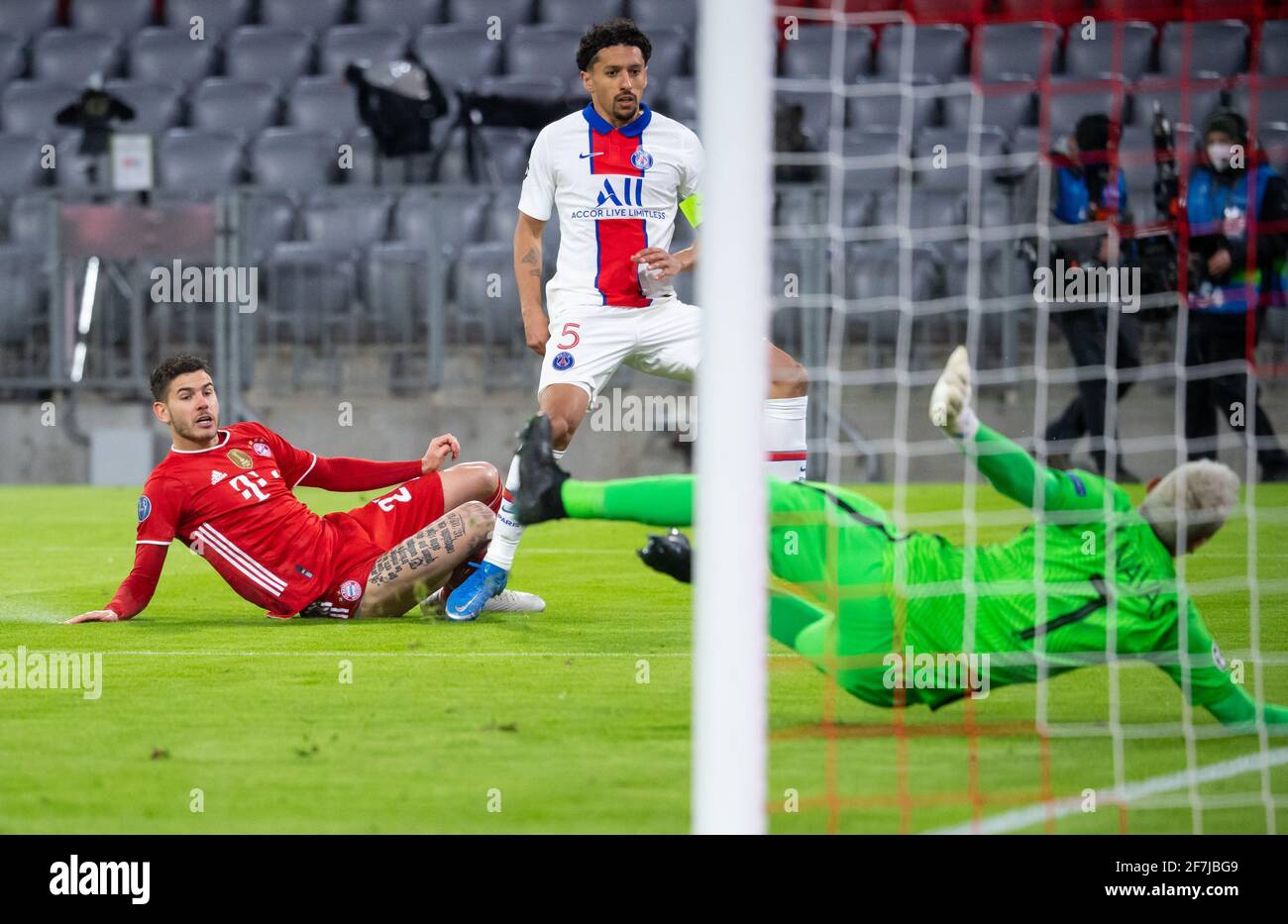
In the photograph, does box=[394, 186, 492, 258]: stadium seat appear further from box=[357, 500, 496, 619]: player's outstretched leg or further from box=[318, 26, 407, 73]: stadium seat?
box=[357, 500, 496, 619]: player's outstretched leg

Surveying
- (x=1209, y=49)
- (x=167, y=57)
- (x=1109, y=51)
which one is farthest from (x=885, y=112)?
(x=167, y=57)

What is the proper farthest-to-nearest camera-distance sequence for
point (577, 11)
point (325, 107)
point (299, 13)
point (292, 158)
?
1. point (299, 13)
2. point (577, 11)
3. point (325, 107)
4. point (292, 158)

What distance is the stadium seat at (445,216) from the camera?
39.8 feet

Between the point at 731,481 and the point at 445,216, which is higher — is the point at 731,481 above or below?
below

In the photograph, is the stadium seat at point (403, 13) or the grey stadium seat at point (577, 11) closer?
the grey stadium seat at point (577, 11)

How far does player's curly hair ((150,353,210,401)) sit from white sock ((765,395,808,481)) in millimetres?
2162

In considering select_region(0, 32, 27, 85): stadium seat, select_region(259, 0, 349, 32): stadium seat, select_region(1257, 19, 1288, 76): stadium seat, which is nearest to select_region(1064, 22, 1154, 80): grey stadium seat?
select_region(1257, 19, 1288, 76): stadium seat

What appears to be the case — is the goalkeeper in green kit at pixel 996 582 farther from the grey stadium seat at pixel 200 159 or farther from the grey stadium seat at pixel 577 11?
the grey stadium seat at pixel 577 11

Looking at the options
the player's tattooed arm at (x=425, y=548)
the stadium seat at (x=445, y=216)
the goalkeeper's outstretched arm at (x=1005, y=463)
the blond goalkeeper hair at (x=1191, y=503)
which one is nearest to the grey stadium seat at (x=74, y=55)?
the stadium seat at (x=445, y=216)

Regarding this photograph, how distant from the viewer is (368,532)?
6.05 m

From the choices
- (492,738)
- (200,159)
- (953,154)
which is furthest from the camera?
(200,159)

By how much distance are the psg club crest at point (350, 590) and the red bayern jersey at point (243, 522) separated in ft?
0.23

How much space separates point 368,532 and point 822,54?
8683 millimetres

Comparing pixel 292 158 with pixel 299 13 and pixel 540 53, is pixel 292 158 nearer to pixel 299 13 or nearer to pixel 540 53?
pixel 540 53
